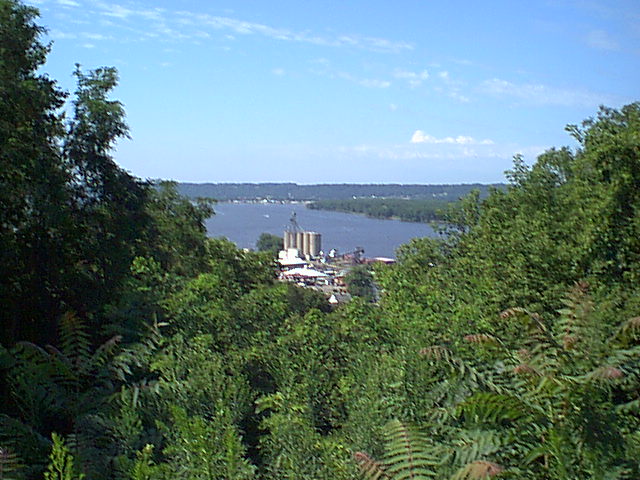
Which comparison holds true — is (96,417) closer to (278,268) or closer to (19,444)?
(19,444)

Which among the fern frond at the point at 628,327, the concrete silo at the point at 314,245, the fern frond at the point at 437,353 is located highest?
the fern frond at the point at 628,327

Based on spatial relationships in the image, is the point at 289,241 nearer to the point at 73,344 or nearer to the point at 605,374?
the point at 73,344

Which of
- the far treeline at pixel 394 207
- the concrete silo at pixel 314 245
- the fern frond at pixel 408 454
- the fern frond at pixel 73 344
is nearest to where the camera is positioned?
the fern frond at pixel 408 454

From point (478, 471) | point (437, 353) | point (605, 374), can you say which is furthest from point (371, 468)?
point (605, 374)

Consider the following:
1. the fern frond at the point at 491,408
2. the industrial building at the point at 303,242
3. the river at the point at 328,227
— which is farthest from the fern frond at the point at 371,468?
the industrial building at the point at 303,242

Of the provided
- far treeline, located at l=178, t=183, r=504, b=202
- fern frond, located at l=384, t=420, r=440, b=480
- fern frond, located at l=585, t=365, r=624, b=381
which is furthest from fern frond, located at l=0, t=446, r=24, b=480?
far treeline, located at l=178, t=183, r=504, b=202

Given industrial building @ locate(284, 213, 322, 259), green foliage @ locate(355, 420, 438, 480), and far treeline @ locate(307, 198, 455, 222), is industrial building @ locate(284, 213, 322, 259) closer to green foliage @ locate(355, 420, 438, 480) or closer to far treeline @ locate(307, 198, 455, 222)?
far treeline @ locate(307, 198, 455, 222)

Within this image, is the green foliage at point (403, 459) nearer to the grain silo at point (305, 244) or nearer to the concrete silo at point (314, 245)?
the grain silo at point (305, 244)
